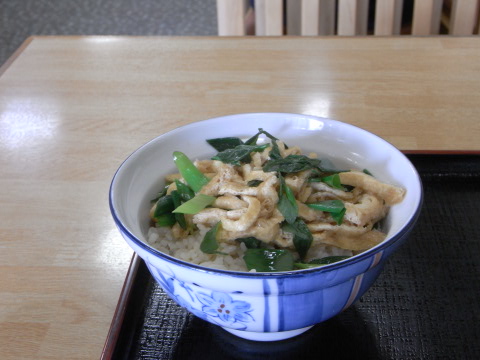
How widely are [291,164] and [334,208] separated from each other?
0.09 metres

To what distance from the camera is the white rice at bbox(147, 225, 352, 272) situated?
686 millimetres

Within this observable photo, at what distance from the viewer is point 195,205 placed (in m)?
0.71

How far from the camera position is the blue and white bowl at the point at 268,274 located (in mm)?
592

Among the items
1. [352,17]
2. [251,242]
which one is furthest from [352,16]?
[251,242]

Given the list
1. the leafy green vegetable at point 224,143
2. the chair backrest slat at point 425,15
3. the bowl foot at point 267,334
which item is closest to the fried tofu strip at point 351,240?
the bowl foot at point 267,334

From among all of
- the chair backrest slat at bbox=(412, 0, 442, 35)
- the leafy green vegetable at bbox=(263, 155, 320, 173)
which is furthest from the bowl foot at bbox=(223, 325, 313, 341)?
the chair backrest slat at bbox=(412, 0, 442, 35)

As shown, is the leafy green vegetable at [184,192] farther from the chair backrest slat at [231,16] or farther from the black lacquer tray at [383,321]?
the chair backrest slat at [231,16]

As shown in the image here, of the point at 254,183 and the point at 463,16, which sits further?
the point at 463,16

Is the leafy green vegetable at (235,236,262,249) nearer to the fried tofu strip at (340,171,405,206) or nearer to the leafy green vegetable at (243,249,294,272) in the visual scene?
the leafy green vegetable at (243,249,294,272)

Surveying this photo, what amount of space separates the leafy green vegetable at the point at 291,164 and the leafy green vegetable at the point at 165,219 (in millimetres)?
147

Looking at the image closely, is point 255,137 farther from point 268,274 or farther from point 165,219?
point 268,274

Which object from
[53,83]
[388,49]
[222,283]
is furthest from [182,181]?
[388,49]

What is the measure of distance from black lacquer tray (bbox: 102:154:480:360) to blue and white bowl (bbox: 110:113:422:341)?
39 mm

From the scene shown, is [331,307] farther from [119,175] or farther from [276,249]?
[119,175]
